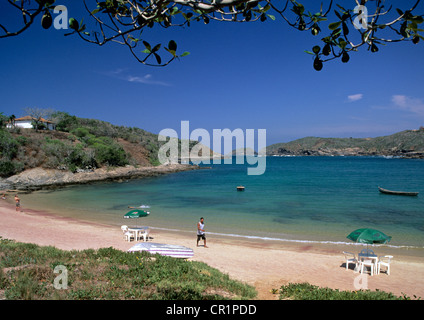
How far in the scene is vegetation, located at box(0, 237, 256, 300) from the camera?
17.7 ft

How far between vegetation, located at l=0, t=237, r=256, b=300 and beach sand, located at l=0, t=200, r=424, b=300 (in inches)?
87.6

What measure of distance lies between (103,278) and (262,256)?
8869 millimetres

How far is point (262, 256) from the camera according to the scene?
13508 millimetres

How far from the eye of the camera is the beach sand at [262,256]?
Answer: 1008 centimetres

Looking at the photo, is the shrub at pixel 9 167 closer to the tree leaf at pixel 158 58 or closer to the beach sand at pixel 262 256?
the beach sand at pixel 262 256

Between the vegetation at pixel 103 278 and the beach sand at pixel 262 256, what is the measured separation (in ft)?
7.30

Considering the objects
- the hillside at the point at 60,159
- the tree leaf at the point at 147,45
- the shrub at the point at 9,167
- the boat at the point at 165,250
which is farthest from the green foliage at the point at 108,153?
the tree leaf at the point at 147,45

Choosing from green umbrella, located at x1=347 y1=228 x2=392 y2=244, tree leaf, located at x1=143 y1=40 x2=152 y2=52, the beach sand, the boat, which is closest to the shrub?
the beach sand

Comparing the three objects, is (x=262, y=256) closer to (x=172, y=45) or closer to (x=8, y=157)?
(x=172, y=45)

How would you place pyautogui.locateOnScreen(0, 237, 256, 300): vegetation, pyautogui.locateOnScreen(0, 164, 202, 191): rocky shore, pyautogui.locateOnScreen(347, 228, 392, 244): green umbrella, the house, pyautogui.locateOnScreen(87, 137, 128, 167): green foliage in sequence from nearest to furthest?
1. pyautogui.locateOnScreen(0, 237, 256, 300): vegetation
2. pyautogui.locateOnScreen(347, 228, 392, 244): green umbrella
3. pyautogui.locateOnScreen(0, 164, 202, 191): rocky shore
4. pyautogui.locateOnScreen(87, 137, 128, 167): green foliage
5. the house

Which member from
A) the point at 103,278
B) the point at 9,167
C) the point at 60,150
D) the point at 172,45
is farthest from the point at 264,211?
the point at 9,167

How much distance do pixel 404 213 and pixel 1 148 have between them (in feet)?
177

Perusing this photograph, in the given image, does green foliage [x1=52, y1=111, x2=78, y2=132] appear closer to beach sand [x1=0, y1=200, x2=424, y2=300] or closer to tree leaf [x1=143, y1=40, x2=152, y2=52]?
beach sand [x1=0, y1=200, x2=424, y2=300]
